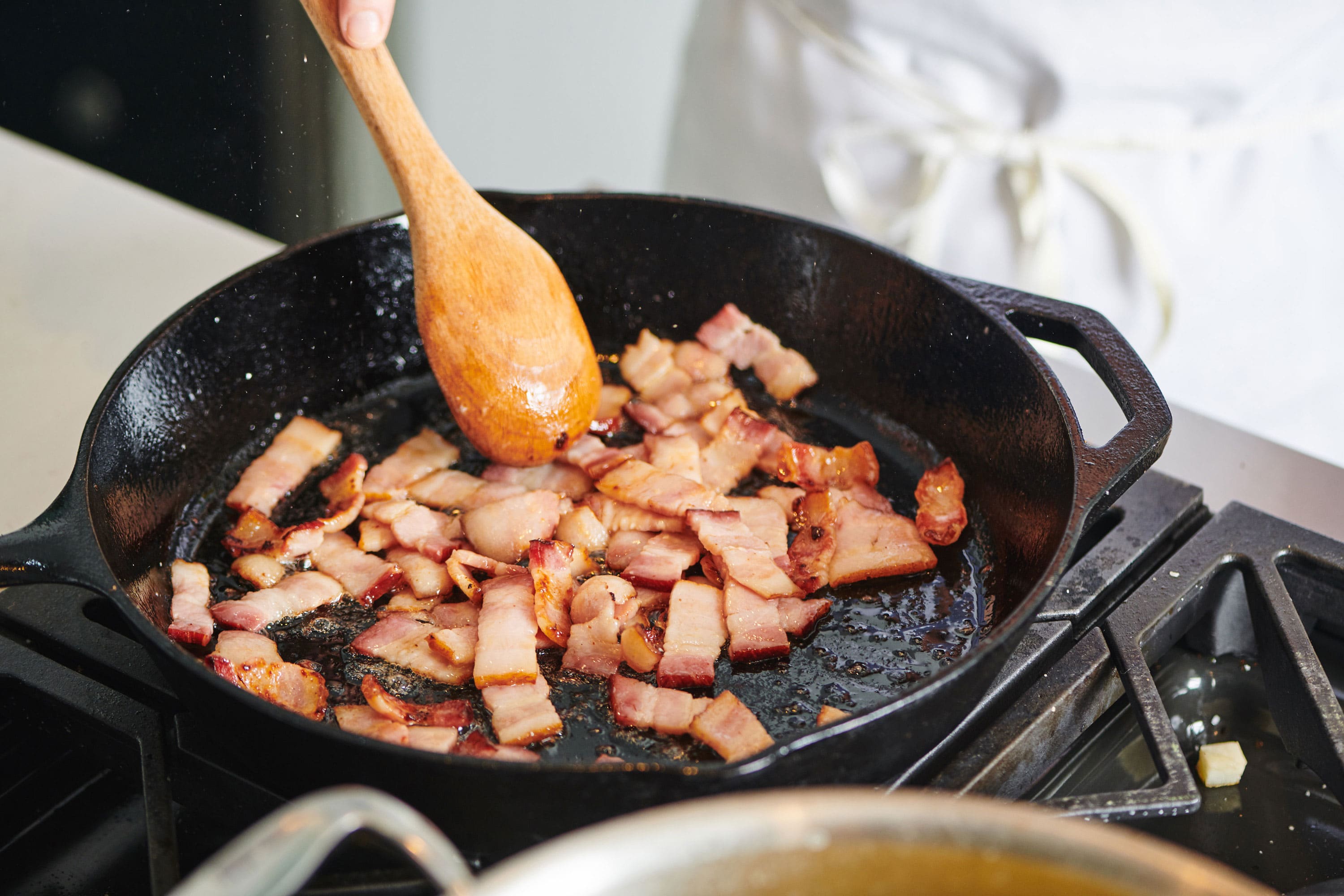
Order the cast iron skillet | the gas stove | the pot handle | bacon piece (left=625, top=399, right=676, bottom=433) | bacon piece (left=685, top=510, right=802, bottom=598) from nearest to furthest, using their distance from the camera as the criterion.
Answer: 1. the pot handle
2. the cast iron skillet
3. the gas stove
4. bacon piece (left=685, top=510, right=802, bottom=598)
5. bacon piece (left=625, top=399, right=676, bottom=433)

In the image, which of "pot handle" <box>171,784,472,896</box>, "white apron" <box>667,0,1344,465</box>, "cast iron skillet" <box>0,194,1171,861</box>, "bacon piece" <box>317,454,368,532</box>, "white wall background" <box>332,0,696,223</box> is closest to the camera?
"pot handle" <box>171,784,472,896</box>

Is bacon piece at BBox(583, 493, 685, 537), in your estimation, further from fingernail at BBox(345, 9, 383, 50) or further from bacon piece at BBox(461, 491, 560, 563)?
fingernail at BBox(345, 9, 383, 50)

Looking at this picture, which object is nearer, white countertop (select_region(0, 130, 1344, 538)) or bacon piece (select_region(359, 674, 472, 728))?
bacon piece (select_region(359, 674, 472, 728))

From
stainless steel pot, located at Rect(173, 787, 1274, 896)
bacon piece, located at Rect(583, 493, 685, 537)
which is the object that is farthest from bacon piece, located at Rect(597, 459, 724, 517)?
stainless steel pot, located at Rect(173, 787, 1274, 896)

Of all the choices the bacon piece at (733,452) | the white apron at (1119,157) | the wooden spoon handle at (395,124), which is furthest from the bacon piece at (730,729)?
the white apron at (1119,157)

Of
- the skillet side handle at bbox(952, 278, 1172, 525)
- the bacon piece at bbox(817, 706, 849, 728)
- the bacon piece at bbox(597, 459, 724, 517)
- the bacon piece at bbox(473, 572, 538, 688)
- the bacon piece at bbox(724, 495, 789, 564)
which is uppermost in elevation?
the skillet side handle at bbox(952, 278, 1172, 525)

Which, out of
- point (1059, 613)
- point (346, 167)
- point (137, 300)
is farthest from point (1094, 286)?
point (346, 167)

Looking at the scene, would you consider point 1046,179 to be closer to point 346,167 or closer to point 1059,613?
point 1059,613
